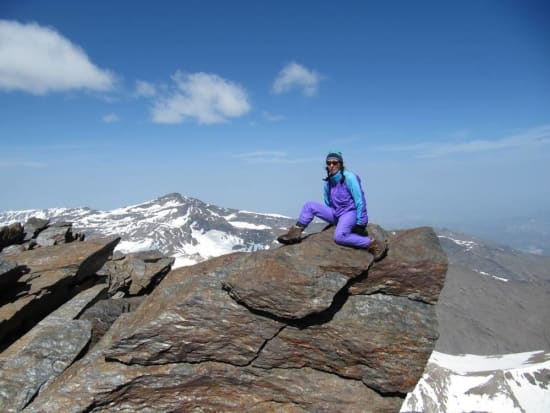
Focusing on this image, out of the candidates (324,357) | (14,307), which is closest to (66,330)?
(14,307)

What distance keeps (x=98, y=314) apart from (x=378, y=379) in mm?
13154

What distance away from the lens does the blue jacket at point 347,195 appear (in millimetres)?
17297

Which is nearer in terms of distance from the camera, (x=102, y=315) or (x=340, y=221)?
(x=340, y=221)

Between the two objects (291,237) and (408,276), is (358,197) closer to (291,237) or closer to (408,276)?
(291,237)

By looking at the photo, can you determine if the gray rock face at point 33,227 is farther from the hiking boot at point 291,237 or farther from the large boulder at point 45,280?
the hiking boot at point 291,237

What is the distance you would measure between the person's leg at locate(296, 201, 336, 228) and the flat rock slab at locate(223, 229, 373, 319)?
2660 millimetres

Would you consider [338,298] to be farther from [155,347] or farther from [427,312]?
[155,347]

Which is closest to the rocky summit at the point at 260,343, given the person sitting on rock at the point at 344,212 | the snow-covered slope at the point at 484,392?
the person sitting on rock at the point at 344,212

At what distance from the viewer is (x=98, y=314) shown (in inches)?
698

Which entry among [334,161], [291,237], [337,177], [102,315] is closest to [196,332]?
[291,237]

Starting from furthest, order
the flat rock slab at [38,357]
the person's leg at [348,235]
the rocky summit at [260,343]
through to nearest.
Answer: the person's leg at [348,235] → the rocky summit at [260,343] → the flat rock slab at [38,357]

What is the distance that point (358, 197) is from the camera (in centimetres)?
1728

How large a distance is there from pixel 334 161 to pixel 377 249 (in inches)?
179

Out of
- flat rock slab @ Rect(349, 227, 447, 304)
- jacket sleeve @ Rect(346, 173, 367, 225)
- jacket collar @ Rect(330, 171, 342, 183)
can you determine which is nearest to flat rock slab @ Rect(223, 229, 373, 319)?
flat rock slab @ Rect(349, 227, 447, 304)
